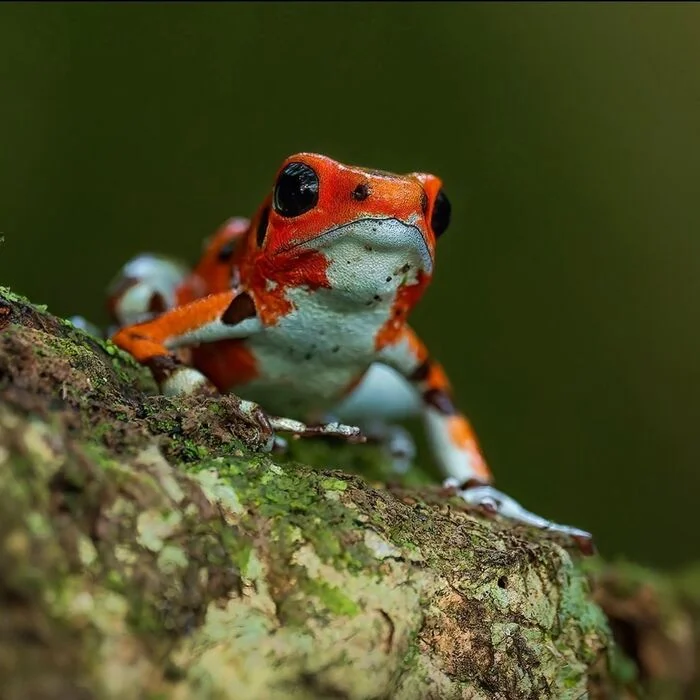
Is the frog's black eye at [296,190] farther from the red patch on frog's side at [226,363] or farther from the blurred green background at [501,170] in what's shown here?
the blurred green background at [501,170]

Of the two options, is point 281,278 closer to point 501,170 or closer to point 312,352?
point 312,352

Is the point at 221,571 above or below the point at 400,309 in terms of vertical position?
below

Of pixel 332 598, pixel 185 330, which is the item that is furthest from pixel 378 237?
pixel 332 598

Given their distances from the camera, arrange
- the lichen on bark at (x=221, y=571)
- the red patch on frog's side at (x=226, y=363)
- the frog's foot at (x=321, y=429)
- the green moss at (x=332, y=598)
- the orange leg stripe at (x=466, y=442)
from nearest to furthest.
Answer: the lichen on bark at (x=221, y=571), the green moss at (x=332, y=598), the frog's foot at (x=321, y=429), the red patch on frog's side at (x=226, y=363), the orange leg stripe at (x=466, y=442)

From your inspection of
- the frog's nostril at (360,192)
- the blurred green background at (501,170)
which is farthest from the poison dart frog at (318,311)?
the blurred green background at (501,170)

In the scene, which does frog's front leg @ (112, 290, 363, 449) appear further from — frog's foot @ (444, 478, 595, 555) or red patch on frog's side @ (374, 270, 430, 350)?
frog's foot @ (444, 478, 595, 555)

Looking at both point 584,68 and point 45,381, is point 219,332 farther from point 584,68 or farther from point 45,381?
point 584,68

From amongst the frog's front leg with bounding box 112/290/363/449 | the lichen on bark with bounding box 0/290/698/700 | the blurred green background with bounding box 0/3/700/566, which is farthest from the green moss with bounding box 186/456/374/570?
the blurred green background with bounding box 0/3/700/566
